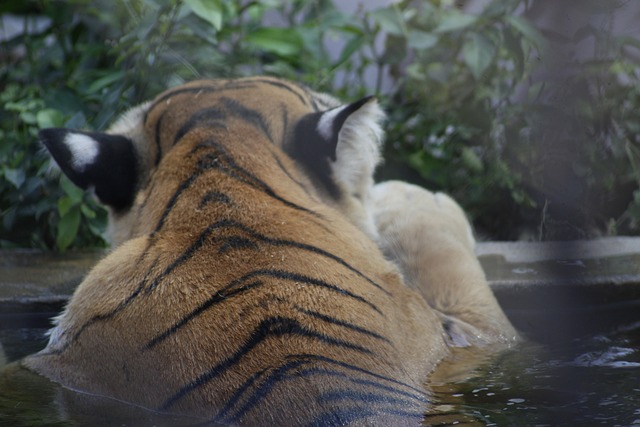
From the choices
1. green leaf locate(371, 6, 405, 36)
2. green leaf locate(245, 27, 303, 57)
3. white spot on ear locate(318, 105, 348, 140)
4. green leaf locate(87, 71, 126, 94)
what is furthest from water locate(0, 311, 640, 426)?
green leaf locate(245, 27, 303, 57)

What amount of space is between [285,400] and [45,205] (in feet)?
7.90

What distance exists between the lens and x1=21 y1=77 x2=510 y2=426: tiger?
6.33 ft

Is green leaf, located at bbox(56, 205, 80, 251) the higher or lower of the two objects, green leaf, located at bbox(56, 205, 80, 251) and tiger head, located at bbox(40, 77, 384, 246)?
the lower

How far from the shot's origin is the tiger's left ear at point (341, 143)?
261 centimetres

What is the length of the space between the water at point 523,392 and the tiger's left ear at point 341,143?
61cm

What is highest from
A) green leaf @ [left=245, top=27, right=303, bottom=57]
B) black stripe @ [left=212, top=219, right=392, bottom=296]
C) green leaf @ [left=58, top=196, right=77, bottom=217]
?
green leaf @ [left=245, top=27, right=303, bottom=57]

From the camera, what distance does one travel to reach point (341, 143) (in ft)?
8.91

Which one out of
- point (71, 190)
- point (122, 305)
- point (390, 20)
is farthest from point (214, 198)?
point (390, 20)

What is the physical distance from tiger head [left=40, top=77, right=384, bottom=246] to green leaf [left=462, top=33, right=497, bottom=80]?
5.32 feet

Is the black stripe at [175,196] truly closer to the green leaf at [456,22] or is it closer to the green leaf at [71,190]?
the green leaf at [71,190]

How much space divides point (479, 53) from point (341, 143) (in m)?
1.78

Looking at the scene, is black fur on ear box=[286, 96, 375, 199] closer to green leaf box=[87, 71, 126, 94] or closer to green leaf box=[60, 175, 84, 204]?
green leaf box=[60, 175, 84, 204]

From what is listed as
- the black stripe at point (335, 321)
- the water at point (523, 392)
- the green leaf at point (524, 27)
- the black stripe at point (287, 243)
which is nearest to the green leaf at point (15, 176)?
the water at point (523, 392)

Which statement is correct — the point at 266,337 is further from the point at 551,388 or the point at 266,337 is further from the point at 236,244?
the point at 551,388
